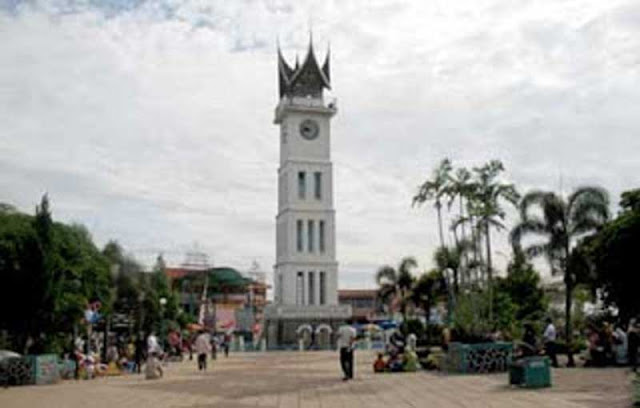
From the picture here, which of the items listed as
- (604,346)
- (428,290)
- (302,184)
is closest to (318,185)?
(302,184)

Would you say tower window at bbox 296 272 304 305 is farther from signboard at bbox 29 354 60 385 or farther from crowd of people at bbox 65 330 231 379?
signboard at bbox 29 354 60 385

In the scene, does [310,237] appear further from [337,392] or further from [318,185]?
[337,392]

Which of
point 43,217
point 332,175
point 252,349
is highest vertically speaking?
point 332,175

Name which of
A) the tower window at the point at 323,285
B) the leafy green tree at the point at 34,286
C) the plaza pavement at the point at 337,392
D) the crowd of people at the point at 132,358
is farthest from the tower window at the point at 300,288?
the plaza pavement at the point at 337,392

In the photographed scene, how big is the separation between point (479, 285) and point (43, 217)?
1753 cm

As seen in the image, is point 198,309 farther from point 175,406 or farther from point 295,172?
point 175,406

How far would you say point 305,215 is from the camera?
249ft

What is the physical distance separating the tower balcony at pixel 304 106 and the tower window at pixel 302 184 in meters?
6.04

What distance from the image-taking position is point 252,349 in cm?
6519

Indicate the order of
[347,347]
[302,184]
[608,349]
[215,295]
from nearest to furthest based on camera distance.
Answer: [347,347] → [608,349] → [302,184] → [215,295]

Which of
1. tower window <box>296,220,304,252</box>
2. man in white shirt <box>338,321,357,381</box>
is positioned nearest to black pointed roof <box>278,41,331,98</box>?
tower window <box>296,220,304,252</box>

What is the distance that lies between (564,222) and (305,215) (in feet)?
130

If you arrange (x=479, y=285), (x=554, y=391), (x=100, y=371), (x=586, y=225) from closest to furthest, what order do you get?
1. (x=554, y=391)
2. (x=100, y=371)
3. (x=479, y=285)
4. (x=586, y=225)

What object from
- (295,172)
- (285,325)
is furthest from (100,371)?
(295,172)
